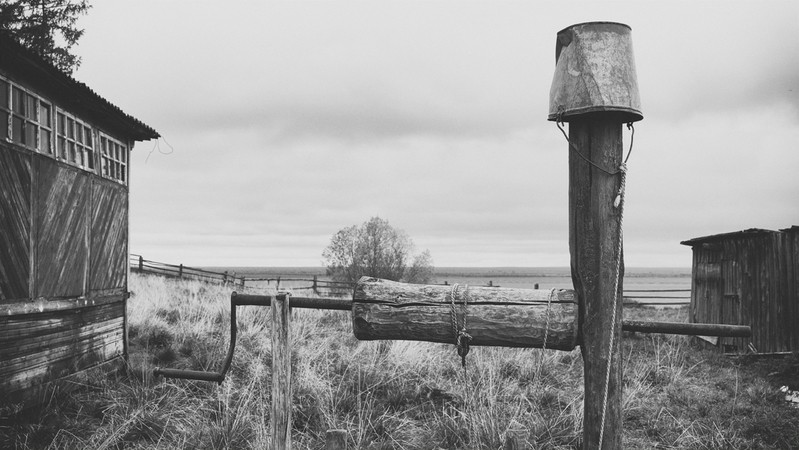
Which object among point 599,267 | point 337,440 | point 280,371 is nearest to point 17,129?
point 280,371

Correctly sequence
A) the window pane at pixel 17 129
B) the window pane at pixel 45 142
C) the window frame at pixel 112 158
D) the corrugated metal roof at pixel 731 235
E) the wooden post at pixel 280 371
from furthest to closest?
1. the corrugated metal roof at pixel 731 235
2. the window frame at pixel 112 158
3. the window pane at pixel 45 142
4. the window pane at pixel 17 129
5. the wooden post at pixel 280 371

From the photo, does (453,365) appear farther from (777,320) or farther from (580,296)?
(777,320)

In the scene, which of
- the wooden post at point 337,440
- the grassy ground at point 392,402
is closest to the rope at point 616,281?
the wooden post at point 337,440

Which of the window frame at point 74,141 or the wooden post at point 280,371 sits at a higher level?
the window frame at point 74,141

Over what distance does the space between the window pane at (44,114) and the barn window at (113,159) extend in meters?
1.59

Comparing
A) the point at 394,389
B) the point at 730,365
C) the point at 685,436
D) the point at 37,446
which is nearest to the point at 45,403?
the point at 37,446

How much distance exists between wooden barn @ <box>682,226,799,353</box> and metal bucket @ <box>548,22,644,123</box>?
10.6 m

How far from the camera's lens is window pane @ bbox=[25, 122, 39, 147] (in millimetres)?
6598

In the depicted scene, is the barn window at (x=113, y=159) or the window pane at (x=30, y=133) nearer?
the window pane at (x=30, y=133)

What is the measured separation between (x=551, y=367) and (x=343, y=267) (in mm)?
17717

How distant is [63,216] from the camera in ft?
24.2

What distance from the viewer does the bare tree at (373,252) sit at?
24.0 meters

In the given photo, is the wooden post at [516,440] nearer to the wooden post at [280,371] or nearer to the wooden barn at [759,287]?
the wooden post at [280,371]

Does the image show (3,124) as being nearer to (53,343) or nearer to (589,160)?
(53,343)
